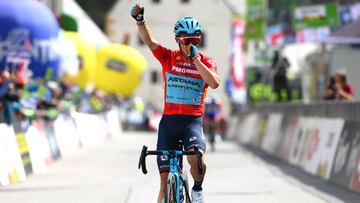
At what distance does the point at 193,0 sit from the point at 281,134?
7071 centimetres

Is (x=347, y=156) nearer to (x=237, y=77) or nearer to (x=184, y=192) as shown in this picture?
(x=184, y=192)

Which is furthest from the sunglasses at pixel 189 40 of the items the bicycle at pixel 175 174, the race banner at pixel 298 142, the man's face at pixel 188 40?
the race banner at pixel 298 142

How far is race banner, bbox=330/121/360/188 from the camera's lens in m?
14.5

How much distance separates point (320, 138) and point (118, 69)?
1263 inches

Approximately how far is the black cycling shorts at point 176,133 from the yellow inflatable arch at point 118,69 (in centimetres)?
3878

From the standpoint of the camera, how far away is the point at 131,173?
1869cm

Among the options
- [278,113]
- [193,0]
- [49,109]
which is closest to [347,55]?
[278,113]

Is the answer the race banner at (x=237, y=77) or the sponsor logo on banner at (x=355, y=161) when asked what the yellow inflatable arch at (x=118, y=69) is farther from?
the sponsor logo on banner at (x=355, y=161)

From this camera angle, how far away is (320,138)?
1769cm

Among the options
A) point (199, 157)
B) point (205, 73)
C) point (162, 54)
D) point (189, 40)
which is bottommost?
point (199, 157)

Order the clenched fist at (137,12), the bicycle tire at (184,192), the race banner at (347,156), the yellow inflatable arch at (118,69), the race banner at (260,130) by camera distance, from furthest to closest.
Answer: the yellow inflatable arch at (118,69) < the race banner at (260,130) < the race banner at (347,156) < the clenched fist at (137,12) < the bicycle tire at (184,192)

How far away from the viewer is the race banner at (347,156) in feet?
47.5

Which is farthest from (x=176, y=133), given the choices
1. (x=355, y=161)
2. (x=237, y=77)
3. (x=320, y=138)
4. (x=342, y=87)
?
(x=237, y=77)

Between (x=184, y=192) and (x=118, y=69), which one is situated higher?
(x=118, y=69)
